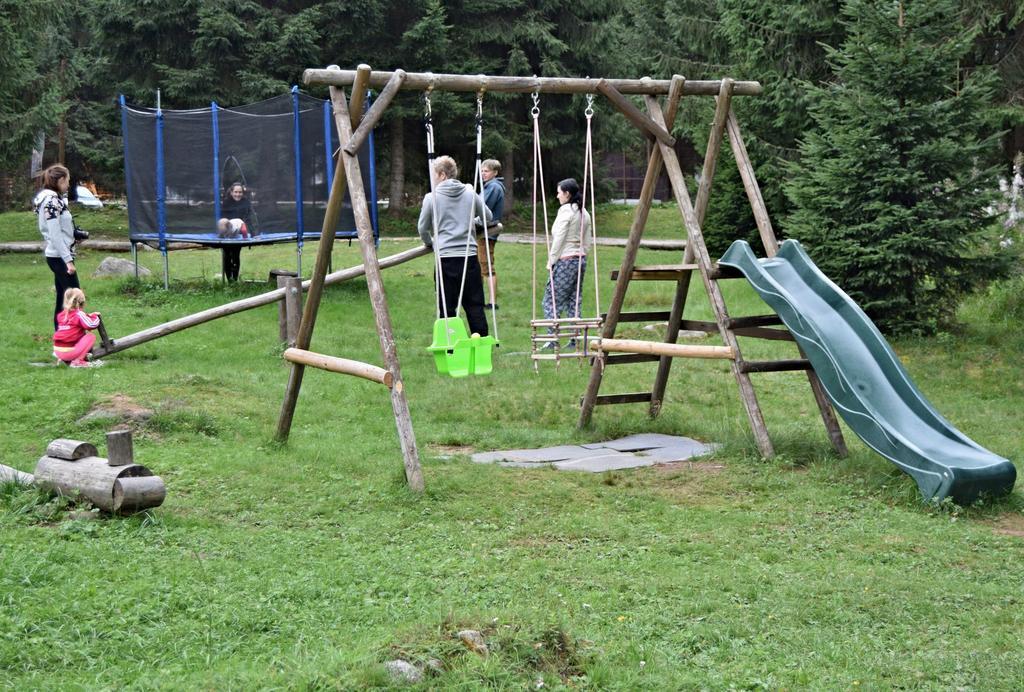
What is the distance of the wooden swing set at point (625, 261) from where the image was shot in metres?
7.38

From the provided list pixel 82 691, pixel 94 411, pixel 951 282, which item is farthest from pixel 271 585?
pixel 951 282

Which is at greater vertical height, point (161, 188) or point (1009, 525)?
point (161, 188)

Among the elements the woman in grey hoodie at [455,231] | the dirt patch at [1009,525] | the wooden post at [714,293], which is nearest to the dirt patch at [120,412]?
the woman in grey hoodie at [455,231]

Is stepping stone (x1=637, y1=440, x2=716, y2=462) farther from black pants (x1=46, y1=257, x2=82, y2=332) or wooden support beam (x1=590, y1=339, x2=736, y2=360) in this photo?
black pants (x1=46, y1=257, x2=82, y2=332)

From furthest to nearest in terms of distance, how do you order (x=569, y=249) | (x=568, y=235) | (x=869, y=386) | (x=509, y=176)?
(x=509, y=176), (x=569, y=249), (x=568, y=235), (x=869, y=386)

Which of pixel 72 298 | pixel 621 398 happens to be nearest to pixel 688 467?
pixel 621 398

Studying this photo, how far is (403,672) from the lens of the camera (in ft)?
13.0

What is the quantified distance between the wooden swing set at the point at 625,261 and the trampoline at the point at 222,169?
26.9 feet

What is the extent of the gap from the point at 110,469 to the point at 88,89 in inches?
1431

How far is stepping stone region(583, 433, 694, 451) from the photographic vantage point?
874cm

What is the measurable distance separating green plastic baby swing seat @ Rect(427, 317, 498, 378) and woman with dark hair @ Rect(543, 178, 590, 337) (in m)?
3.90

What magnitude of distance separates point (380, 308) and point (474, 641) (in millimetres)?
3370

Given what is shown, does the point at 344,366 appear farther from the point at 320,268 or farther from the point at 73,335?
the point at 73,335

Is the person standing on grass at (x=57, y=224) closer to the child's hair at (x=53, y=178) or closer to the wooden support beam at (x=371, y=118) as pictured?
the child's hair at (x=53, y=178)
